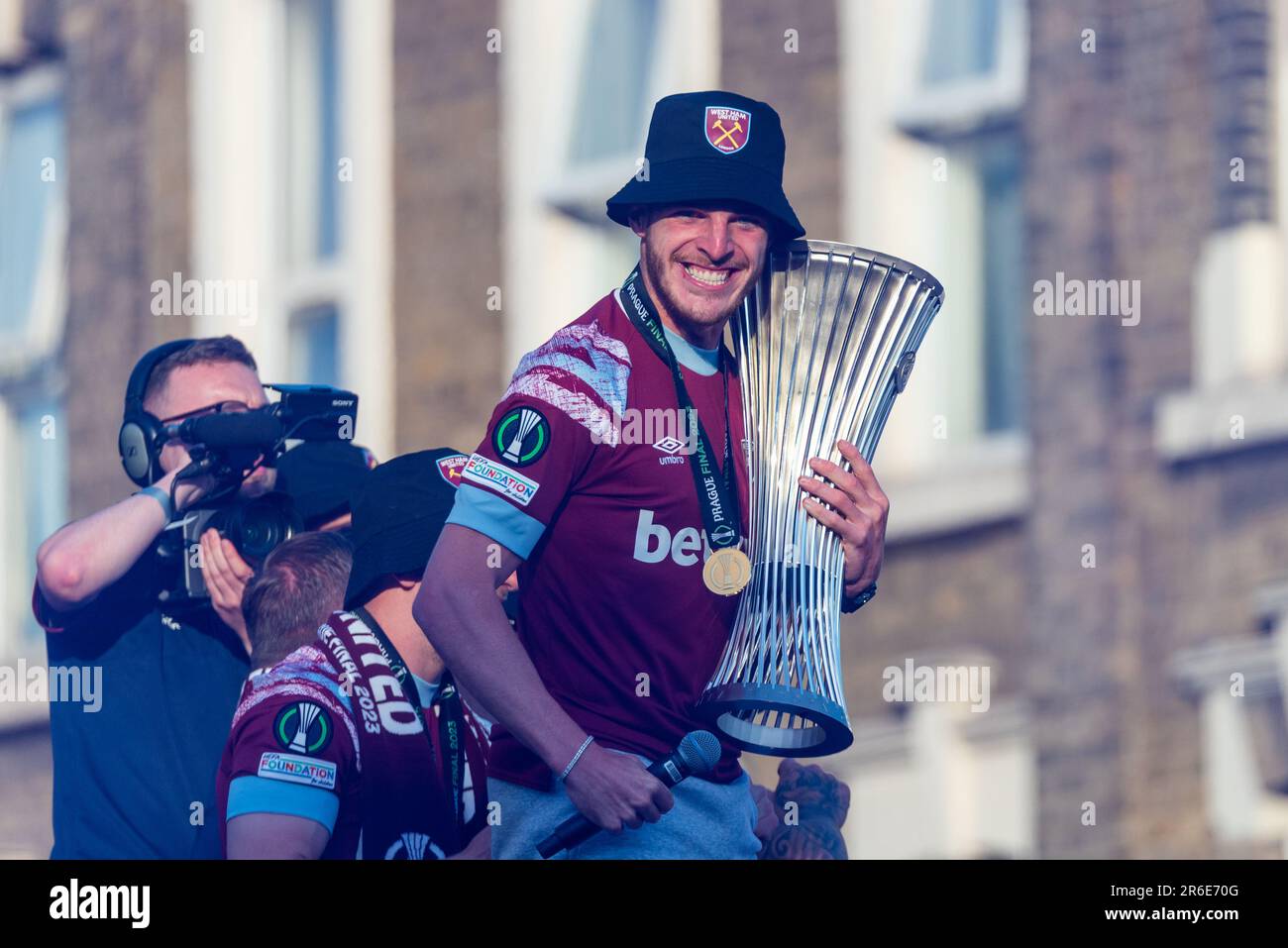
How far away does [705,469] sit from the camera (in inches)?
225

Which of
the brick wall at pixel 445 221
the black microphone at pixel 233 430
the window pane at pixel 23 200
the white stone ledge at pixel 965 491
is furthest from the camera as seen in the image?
the window pane at pixel 23 200

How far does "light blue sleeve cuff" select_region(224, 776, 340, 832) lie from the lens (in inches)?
229

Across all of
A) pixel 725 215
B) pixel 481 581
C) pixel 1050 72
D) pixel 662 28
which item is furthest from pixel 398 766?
pixel 662 28

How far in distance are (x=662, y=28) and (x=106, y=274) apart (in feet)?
12.9

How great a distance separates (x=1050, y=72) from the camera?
469 inches

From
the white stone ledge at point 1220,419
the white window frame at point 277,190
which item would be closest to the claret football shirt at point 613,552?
the white stone ledge at point 1220,419

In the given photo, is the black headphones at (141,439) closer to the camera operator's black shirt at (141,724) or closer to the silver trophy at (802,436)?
the camera operator's black shirt at (141,724)

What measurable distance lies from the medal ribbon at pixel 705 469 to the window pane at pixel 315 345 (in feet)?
31.4

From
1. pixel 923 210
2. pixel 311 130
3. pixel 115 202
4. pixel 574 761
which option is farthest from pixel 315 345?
pixel 574 761

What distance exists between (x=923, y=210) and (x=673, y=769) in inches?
290

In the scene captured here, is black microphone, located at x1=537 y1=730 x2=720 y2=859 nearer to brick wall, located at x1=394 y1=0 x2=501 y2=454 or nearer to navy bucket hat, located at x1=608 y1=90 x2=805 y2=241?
navy bucket hat, located at x1=608 y1=90 x2=805 y2=241

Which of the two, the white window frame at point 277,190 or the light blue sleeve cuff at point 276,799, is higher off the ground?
the white window frame at point 277,190

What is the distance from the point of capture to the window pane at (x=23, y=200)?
56.1 ft
